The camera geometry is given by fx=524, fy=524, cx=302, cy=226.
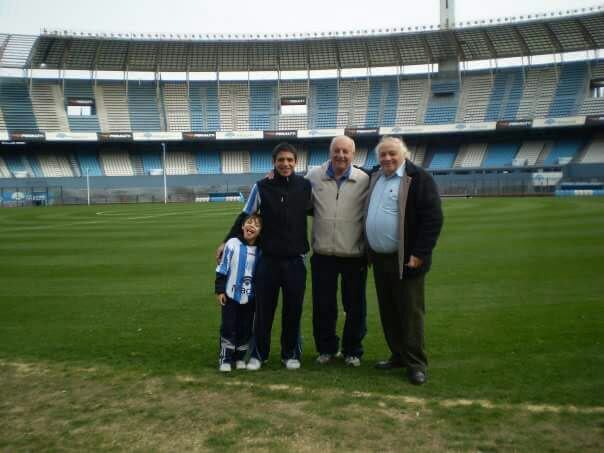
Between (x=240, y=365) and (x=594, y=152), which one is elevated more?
(x=594, y=152)

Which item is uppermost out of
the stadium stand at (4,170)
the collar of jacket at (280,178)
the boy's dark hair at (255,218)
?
the stadium stand at (4,170)

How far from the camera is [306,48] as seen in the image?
2234 inches

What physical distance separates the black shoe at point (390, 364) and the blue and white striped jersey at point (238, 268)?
4.44 feet

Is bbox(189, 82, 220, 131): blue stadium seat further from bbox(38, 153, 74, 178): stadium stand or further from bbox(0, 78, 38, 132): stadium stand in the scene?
bbox(0, 78, 38, 132): stadium stand

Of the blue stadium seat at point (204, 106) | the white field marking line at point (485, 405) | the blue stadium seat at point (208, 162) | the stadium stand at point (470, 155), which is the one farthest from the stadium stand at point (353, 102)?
the white field marking line at point (485, 405)

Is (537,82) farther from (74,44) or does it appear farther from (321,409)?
(321,409)

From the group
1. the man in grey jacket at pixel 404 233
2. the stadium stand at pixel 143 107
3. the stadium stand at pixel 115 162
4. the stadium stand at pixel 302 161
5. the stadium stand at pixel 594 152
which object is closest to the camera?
the man in grey jacket at pixel 404 233

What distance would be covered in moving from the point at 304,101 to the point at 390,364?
182 ft

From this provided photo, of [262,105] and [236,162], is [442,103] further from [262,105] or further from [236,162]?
[236,162]

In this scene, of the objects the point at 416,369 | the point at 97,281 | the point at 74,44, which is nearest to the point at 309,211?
the point at 416,369

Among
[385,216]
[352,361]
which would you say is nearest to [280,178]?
[385,216]

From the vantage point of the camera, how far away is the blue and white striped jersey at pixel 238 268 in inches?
195

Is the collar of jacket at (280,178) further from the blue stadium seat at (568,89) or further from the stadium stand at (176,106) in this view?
the blue stadium seat at (568,89)

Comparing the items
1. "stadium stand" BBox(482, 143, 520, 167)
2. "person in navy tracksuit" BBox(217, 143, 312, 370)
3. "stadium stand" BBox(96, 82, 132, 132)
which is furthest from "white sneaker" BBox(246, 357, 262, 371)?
"stadium stand" BBox(96, 82, 132, 132)
